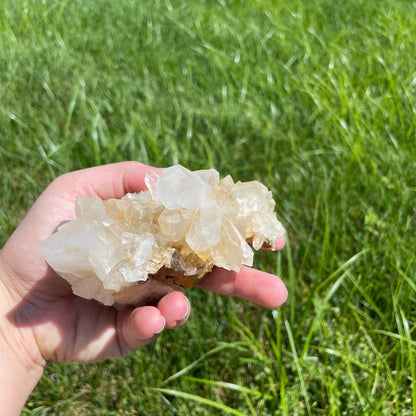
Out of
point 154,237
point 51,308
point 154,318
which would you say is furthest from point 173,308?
point 51,308

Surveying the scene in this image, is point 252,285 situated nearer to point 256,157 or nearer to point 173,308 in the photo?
point 173,308

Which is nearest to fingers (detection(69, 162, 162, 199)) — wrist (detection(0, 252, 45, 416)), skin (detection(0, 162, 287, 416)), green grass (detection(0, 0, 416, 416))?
skin (detection(0, 162, 287, 416))

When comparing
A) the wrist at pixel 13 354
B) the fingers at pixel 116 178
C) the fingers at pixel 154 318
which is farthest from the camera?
the fingers at pixel 116 178

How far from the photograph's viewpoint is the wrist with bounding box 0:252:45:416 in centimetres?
105

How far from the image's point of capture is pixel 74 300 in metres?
1.15

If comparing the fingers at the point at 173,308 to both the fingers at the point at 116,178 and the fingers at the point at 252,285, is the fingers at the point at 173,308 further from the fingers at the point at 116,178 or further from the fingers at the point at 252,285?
the fingers at the point at 116,178

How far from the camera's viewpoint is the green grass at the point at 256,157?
4.36 ft

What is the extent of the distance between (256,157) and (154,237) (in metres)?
0.87

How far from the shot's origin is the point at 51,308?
1.12 m

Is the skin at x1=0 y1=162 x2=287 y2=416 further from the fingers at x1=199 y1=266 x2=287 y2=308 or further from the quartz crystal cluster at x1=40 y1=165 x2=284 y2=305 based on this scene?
the quartz crystal cluster at x1=40 y1=165 x2=284 y2=305

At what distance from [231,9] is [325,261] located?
187 centimetres

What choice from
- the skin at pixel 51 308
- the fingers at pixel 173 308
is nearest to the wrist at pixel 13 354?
the skin at pixel 51 308

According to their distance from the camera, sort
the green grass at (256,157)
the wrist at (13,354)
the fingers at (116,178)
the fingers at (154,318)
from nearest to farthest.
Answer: the fingers at (154,318) → the wrist at (13,354) → the fingers at (116,178) → the green grass at (256,157)

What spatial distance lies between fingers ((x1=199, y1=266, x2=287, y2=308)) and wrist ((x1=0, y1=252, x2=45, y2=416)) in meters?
0.45
